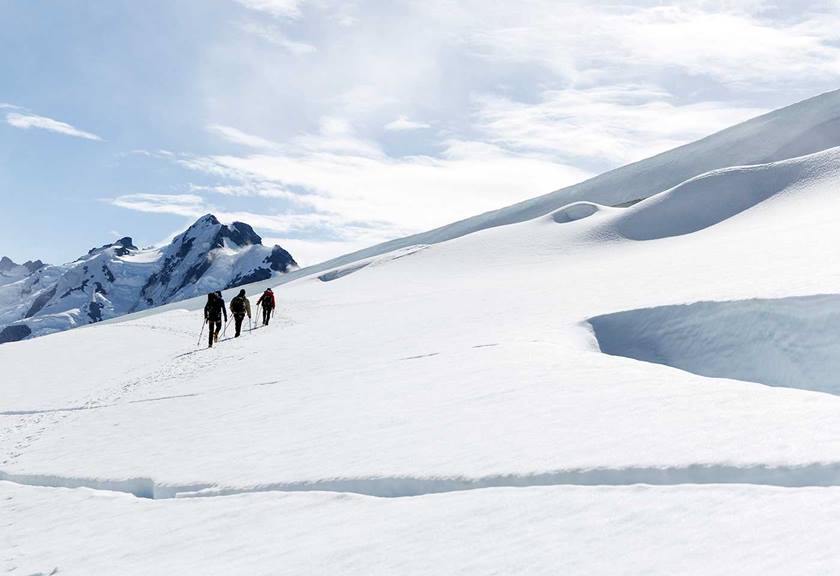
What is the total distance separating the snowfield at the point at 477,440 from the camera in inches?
278

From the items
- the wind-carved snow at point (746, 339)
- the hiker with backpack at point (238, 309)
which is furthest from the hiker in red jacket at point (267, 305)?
the wind-carved snow at point (746, 339)

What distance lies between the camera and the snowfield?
707 centimetres

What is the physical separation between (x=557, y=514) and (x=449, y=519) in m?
1.14

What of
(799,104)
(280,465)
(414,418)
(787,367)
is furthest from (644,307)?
(799,104)

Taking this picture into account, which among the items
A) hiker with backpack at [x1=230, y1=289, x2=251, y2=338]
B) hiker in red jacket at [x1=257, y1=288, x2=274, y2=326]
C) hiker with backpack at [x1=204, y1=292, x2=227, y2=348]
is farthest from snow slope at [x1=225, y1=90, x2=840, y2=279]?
hiker with backpack at [x1=204, y1=292, x2=227, y2=348]

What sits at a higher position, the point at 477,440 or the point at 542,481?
the point at 477,440

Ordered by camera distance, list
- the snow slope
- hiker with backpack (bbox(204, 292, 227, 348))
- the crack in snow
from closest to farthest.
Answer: the crack in snow, hiker with backpack (bbox(204, 292, 227, 348)), the snow slope

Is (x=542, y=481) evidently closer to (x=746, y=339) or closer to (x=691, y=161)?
(x=746, y=339)

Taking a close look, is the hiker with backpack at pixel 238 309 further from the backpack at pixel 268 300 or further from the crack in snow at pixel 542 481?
the crack in snow at pixel 542 481

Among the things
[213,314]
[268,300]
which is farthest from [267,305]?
[213,314]

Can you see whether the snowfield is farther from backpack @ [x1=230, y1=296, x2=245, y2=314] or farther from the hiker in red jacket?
the hiker in red jacket

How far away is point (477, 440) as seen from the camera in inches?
406

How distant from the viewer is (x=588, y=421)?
33.8ft

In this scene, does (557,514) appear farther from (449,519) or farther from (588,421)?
(588,421)
